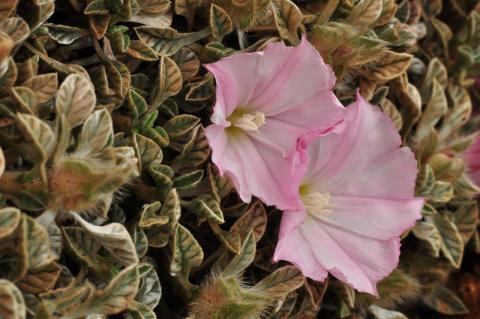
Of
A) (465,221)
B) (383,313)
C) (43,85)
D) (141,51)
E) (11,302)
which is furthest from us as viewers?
(465,221)

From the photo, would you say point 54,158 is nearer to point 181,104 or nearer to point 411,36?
point 181,104

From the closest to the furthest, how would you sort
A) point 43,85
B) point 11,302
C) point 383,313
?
point 11,302, point 43,85, point 383,313

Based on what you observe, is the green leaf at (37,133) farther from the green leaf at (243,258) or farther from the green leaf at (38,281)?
the green leaf at (243,258)

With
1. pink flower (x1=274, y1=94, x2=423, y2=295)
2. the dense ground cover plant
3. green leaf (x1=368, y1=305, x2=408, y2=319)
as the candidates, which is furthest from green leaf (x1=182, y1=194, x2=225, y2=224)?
green leaf (x1=368, y1=305, x2=408, y2=319)

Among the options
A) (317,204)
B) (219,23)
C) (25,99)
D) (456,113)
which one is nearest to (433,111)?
(456,113)

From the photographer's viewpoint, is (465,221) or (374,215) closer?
(374,215)

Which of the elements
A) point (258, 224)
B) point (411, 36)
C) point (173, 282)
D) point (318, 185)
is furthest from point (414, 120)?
point (173, 282)

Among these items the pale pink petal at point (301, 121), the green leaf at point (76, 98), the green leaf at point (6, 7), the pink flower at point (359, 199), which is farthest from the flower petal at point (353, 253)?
the green leaf at point (6, 7)

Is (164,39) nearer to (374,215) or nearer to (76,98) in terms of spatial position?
(76,98)
